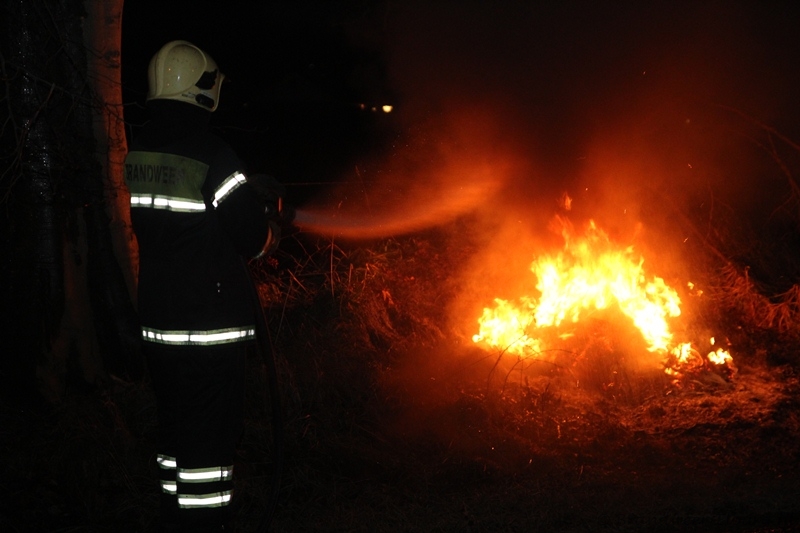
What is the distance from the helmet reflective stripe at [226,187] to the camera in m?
3.35

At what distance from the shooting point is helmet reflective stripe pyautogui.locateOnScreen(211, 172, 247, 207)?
3.35 meters

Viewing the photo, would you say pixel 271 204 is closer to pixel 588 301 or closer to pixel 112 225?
pixel 112 225

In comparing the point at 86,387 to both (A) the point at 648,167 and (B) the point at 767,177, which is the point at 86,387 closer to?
(A) the point at 648,167

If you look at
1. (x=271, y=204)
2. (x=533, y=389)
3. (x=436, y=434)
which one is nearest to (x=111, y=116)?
(x=271, y=204)

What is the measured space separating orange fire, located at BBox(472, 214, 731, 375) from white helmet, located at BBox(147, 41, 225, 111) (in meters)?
3.71

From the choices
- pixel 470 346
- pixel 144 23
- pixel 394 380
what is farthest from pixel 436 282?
pixel 144 23

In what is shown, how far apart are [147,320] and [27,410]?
7.68ft

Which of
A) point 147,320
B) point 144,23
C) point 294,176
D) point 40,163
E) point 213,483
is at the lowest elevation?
point 213,483

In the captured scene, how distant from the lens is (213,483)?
3.47 m

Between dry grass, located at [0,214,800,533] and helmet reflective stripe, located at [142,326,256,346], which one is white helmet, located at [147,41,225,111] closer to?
helmet reflective stripe, located at [142,326,256,346]

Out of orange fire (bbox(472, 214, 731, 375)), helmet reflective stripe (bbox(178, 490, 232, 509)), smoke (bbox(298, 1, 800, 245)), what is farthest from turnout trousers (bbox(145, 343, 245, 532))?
smoke (bbox(298, 1, 800, 245))

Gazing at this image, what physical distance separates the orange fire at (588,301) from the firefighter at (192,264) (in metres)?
3.35

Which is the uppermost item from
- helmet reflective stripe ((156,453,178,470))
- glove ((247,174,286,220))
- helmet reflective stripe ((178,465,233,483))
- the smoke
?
the smoke

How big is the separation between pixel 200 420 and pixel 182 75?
161 centimetres
